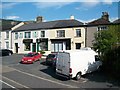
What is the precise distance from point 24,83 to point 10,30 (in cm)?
3488

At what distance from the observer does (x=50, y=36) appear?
148 ft

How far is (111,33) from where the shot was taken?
26031mm

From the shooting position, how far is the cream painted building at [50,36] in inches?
1618

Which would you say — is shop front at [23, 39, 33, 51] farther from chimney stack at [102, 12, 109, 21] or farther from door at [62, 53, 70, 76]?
door at [62, 53, 70, 76]

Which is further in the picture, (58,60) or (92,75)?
(92,75)

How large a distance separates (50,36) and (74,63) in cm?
2524

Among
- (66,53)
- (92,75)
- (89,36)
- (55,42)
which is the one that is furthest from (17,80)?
(55,42)

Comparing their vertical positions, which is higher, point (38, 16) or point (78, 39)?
point (38, 16)

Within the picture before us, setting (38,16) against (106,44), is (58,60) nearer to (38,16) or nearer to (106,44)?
(106,44)

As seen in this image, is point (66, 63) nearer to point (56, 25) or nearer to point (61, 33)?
point (61, 33)

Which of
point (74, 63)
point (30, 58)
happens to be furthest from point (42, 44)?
point (74, 63)

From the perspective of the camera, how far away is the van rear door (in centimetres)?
2020

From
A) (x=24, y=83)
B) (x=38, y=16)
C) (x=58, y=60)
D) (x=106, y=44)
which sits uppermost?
(x=38, y=16)

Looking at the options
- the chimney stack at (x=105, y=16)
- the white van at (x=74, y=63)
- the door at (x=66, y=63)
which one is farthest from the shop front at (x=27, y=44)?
the door at (x=66, y=63)
